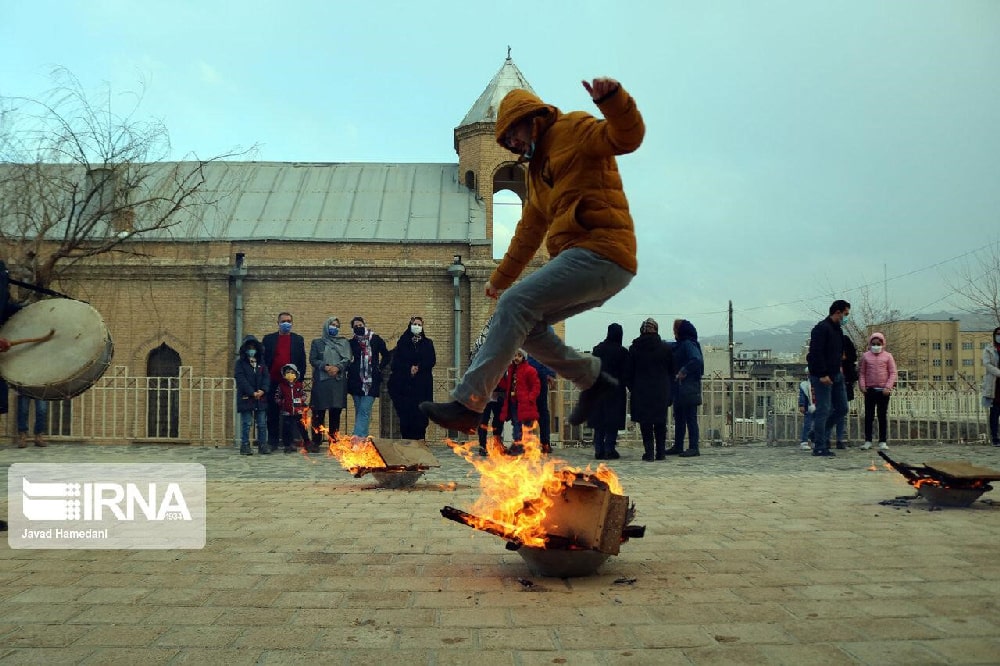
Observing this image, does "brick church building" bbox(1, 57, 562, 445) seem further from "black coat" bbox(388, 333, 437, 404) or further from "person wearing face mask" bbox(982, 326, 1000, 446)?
"person wearing face mask" bbox(982, 326, 1000, 446)

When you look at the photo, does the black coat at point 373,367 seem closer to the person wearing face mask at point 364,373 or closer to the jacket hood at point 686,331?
the person wearing face mask at point 364,373

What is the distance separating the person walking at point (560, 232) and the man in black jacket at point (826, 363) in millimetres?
9013

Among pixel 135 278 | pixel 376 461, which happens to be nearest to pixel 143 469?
pixel 376 461

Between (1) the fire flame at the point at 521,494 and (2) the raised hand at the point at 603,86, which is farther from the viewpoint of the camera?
(1) the fire flame at the point at 521,494

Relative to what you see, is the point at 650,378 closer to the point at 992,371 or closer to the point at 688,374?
the point at 688,374

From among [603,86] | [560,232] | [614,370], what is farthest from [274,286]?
[603,86]

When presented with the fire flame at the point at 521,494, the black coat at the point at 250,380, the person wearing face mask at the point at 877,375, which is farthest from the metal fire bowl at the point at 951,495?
the black coat at the point at 250,380

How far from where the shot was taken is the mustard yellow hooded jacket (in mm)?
4078

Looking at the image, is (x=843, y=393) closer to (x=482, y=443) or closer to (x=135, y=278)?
(x=482, y=443)

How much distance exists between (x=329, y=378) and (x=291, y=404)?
90 cm

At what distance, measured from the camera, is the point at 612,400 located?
12531 millimetres

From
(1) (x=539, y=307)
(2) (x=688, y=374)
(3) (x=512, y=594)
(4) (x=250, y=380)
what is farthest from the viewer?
(4) (x=250, y=380)

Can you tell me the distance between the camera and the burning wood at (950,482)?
21.6 feet

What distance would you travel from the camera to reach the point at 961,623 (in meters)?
3.37
